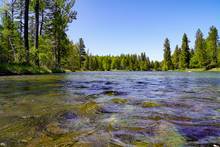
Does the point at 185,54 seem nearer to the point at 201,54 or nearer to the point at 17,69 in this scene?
the point at 201,54

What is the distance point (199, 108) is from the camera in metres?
4.86

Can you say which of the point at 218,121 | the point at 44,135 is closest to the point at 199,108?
the point at 218,121

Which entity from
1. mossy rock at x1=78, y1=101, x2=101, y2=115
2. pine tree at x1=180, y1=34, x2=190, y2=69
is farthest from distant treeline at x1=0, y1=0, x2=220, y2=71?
mossy rock at x1=78, y1=101, x2=101, y2=115

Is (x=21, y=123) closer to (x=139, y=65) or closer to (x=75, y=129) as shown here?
(x=75, y=129)

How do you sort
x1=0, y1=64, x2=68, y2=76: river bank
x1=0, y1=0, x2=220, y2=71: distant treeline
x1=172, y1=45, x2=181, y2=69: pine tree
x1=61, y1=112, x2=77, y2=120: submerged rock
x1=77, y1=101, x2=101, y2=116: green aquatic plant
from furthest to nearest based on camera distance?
1. x1=172, y1=45, x2=181, y2=69: pine tree
2. x1=0, y1=0, x2=220, y2=71: distant treeline
3. x1=0, y1=64, x2=68, y2=76: river bank
4. x1=77, y1=101, x2=101, y2=116: green aquatic plant
5. x1=61, y1=112, x2=77, y2=120: submerged rock

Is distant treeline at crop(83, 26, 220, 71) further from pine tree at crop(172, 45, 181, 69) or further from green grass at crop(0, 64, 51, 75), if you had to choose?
green grass at crop(0, 64, 51, 75)

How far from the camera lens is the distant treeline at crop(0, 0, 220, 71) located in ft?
77.5

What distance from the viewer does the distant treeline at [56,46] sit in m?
23.6

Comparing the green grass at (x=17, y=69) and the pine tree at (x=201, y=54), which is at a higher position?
the pine tree at (x=201, y=54)

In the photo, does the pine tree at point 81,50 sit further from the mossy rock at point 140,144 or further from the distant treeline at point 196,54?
the mossy rock at point 140,144

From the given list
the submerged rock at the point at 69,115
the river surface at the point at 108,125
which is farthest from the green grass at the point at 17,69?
the submerged rock at the point at 69,115

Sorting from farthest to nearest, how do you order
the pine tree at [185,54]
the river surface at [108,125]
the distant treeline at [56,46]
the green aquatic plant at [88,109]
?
the pine tree at [185,54]
the distant treeline at [56,46]
the green aquatic plant at [88,109]
the river surface at [108,125]

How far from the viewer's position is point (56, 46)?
3722 cm

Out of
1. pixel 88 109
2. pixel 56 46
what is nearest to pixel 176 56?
pixel 56 46
